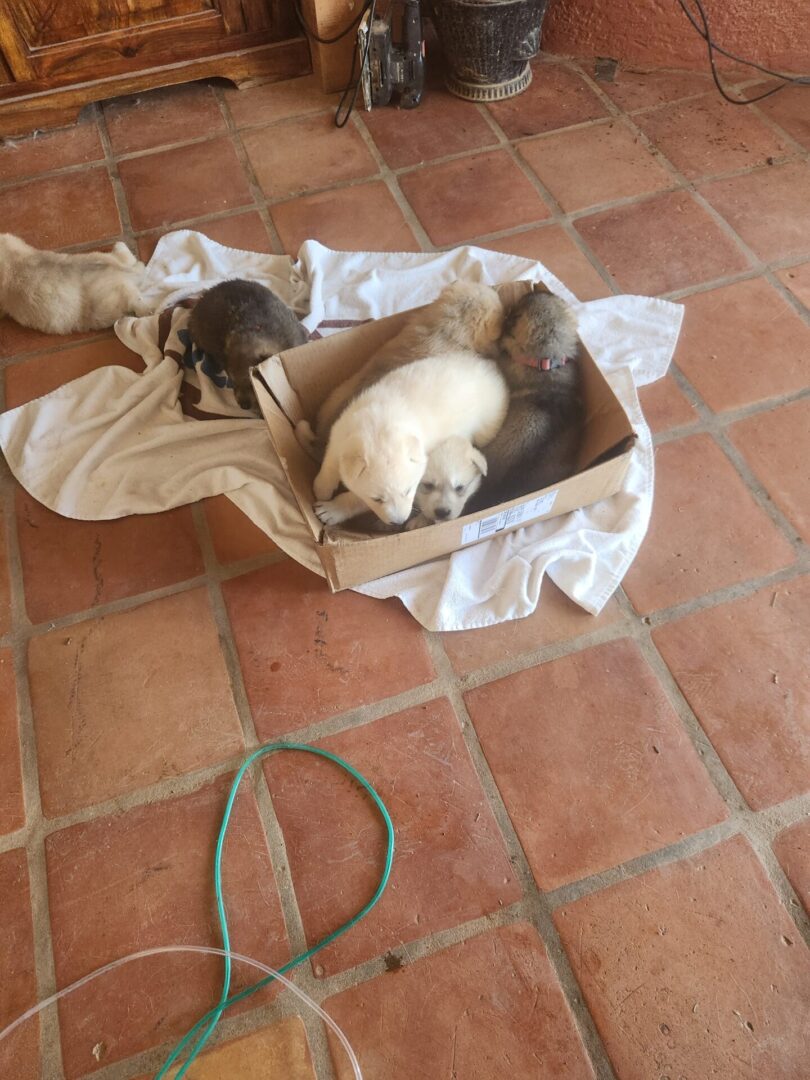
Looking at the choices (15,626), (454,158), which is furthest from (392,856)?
→ (454,158)

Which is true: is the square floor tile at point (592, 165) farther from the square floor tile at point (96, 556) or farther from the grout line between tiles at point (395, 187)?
the square floor tile at point (96, 556)

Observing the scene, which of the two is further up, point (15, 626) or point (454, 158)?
point (454, 158)

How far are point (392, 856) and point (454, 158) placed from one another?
205 cm

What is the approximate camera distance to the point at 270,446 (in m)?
1.70

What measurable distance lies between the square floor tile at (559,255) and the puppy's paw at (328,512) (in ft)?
3.21

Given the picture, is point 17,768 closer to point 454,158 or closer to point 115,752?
point 115,752

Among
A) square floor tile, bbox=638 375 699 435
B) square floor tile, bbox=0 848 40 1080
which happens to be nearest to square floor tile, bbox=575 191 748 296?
square floor tile, bbox=638 375 699 435

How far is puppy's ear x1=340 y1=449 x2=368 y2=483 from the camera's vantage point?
1.30 metres

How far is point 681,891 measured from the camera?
1.21 m

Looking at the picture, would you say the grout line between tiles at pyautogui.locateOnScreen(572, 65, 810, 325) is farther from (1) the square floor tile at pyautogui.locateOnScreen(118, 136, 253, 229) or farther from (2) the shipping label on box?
(1) the square floor tile at pyautogui.locateOnScreen(118, 136, 253, 229)

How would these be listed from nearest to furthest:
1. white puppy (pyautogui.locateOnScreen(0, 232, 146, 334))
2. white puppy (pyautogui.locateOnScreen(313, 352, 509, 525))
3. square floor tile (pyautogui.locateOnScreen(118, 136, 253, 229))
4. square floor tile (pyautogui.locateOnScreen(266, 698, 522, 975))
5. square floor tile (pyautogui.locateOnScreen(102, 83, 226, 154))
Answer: square floor tile (pyautogui.locateOnScreen(266, 698, 522, 975)), white puppy (pyautogui.locateOnScreen(313, 352, 509, 525)), white puppy (pyautogui.locateOnScreen(0, 232, 146, 334)), square floor tile (pyautogui.locateOnScreen(118, 136, 253, 229)), square floor tile (pyautogui.locateOnScreen(102, 83, 226, 154))

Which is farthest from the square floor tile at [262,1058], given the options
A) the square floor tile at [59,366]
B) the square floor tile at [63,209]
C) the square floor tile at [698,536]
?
the square floor tile at [63,209]

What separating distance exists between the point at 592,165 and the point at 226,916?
2.24 metres

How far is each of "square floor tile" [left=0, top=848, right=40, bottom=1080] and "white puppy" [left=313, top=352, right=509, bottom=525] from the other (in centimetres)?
81
